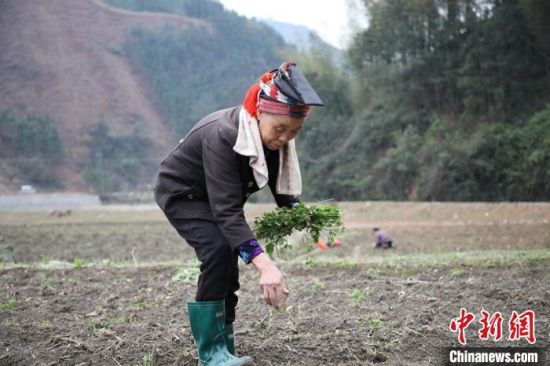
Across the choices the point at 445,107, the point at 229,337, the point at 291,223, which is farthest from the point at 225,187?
the point at 445,107

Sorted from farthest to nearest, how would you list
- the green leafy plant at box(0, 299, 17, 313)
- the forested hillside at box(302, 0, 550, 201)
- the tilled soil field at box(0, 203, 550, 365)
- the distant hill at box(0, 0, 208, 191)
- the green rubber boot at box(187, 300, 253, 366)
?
the distant hill at box(0, 0, 208, 191), the forested hillside at box(302, 0, 550, 201), the green leafy plant at box(0, 299, 17, 313), the tilled soil field at box(0, 203, 550, 365), the green rubber boot at box(187, 300, 253, 366)

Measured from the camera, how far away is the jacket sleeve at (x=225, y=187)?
3.49 m

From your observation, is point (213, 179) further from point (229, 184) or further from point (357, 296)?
point (357, 296)

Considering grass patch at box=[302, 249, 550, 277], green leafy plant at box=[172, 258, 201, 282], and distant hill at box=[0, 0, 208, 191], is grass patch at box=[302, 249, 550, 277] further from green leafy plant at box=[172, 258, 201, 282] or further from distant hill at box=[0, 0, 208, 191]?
distant hill at box=[0, 0, 208, 191]

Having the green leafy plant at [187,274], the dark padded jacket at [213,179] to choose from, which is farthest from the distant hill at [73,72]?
the dark padded jacket at [213,179]

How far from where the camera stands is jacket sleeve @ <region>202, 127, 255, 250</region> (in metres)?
3.49

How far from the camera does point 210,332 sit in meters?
3.79

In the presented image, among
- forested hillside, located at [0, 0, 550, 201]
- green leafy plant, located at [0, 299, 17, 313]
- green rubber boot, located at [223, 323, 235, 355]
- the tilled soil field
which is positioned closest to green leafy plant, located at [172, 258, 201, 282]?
the tilled soil field

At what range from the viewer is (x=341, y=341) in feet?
14.4

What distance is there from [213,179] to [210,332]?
0.92m

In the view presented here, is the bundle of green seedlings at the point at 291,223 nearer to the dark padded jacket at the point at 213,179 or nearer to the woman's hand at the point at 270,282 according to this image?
the dark padded jacket at the point at 213,179

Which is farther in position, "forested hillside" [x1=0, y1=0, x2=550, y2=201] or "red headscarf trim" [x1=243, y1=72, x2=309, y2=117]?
"forested hillside" [x1=0, y1=0, x2=550, y2=201]

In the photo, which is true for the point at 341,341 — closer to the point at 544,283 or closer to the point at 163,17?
the point at 544,283

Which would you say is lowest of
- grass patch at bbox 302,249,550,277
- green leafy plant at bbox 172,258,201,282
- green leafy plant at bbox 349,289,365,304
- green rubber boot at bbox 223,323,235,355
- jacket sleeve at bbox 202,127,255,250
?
grass patch at bbox 302,249,550,277
